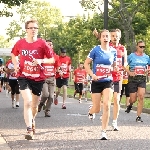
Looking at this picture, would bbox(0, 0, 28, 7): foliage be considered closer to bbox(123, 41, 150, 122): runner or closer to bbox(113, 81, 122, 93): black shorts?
bbox(123, 41, 150, 122): runner

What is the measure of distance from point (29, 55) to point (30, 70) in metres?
0.23

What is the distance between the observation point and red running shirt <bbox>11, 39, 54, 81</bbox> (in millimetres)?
9008

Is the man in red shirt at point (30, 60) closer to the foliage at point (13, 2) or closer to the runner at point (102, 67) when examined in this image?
the runner at point (102, 67)

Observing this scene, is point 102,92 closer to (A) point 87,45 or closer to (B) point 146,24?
(B) point 146,24

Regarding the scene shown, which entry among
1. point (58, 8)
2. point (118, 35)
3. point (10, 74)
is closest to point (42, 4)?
point (58, 8)

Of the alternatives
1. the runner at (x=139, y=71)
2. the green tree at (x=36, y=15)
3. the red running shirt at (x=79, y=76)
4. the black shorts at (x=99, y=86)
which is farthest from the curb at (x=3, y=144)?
the green tree at (x=36, y=15)

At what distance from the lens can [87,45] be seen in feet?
184

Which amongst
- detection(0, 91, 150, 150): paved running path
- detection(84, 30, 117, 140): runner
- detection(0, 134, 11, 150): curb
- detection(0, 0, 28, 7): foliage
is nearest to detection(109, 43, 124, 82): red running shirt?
detection(0, 91, 150, 150): paved running path

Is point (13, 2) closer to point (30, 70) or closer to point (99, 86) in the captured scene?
point (99, 86)

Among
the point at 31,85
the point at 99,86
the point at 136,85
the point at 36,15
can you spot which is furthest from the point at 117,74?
the point at 36,15

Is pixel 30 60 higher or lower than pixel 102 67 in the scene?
higher

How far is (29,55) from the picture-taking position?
9008 millimetres

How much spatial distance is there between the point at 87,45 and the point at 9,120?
43.6 m

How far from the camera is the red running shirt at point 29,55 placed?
9008 millimetres
